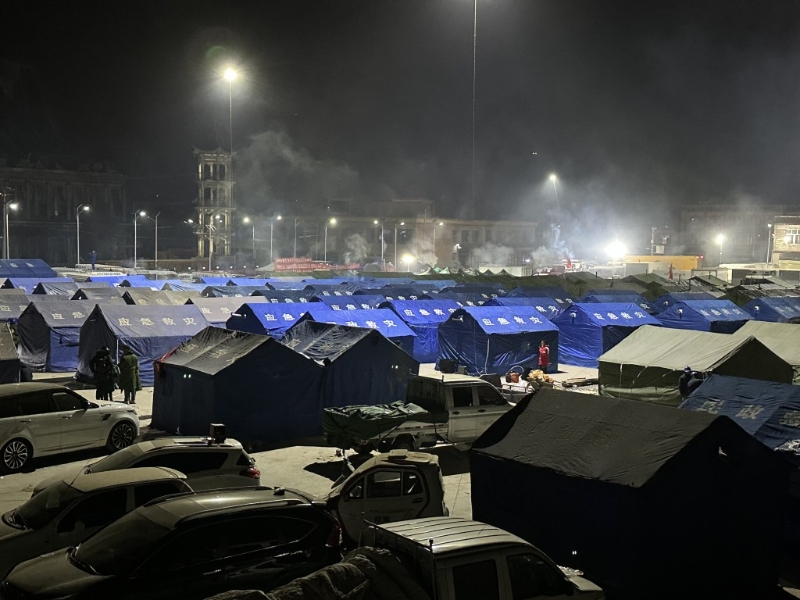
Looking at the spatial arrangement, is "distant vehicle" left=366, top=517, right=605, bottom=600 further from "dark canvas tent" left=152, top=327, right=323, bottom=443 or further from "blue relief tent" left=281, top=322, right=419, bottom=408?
"blue relief tent" left=281, top=322, right=419, bottom=408

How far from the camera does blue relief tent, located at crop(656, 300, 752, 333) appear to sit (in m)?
31.0

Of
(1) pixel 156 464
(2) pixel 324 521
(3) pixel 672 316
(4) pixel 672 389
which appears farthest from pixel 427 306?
(2) pixel 324 521

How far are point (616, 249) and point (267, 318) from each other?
102826 millimetres

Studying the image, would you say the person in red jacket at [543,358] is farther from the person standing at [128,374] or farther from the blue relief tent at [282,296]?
the blue relief tent at [282,296]

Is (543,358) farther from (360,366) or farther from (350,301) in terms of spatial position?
(360,366)

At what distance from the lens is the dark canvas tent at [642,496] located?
286 inches

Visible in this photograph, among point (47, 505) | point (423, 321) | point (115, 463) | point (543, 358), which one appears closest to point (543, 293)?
point (423, 321)

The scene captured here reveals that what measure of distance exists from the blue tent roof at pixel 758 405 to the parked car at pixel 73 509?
24.2ft

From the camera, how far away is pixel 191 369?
50.5 ft

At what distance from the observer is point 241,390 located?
596 inches

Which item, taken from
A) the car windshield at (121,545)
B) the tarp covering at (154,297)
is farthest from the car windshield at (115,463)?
the tarp covering at (154,297)

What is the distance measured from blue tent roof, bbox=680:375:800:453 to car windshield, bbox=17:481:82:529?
8.13 m

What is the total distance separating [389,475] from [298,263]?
7522 centimetres

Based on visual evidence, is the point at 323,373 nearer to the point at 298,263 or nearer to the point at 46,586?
the point at 46,586
